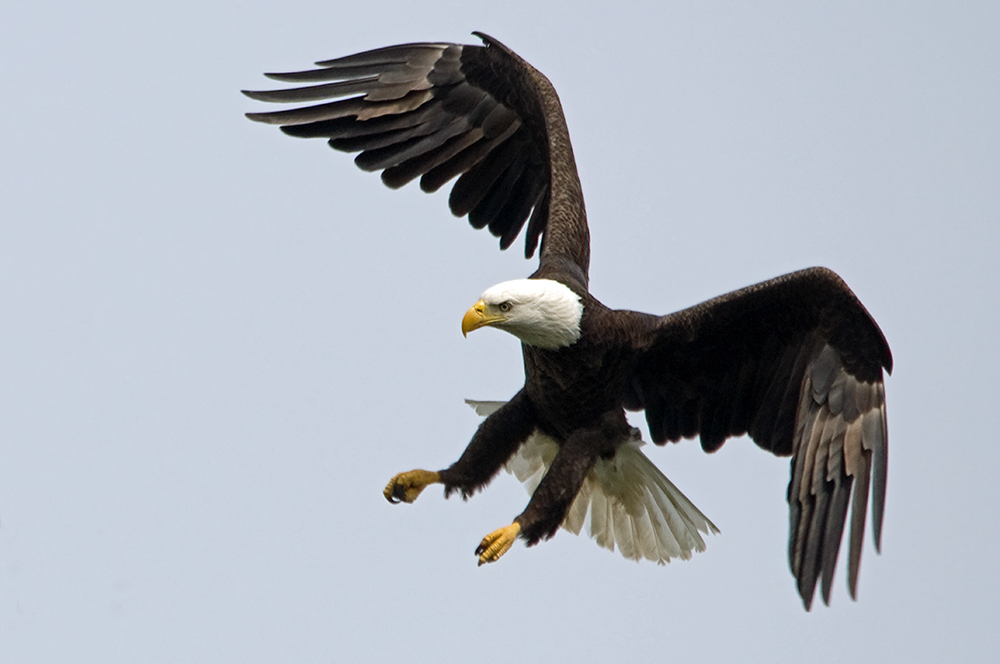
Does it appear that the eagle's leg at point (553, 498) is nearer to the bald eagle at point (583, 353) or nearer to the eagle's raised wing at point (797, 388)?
the bald eagle at point (583, 353)

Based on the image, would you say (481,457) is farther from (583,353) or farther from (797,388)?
(797,388)

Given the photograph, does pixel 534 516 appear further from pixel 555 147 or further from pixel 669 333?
pixel 555 147

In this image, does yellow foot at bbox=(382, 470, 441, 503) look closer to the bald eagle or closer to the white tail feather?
the bald eagle

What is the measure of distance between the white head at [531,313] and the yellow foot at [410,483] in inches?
32.1

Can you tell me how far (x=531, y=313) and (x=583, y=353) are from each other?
29 cm

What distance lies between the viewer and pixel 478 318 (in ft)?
20.8

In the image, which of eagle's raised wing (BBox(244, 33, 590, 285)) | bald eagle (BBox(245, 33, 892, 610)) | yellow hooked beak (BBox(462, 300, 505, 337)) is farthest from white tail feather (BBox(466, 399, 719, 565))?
eagle's raised wing (BBox(244, 33, 590, 285))

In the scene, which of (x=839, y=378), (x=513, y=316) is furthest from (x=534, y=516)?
(x=839, y=378)

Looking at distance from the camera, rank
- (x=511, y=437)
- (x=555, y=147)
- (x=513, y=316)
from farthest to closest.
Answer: (x=555, y=147), (x=511, y=437), (x=513, y=316)

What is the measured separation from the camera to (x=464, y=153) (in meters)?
7.82

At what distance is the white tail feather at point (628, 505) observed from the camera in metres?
7.21

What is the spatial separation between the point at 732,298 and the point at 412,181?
200 cm

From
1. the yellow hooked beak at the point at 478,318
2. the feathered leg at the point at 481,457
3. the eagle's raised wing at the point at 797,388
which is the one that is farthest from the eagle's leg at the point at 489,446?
the yellow hooked beak at the point at 478,318

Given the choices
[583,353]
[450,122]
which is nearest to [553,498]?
[583,353]
